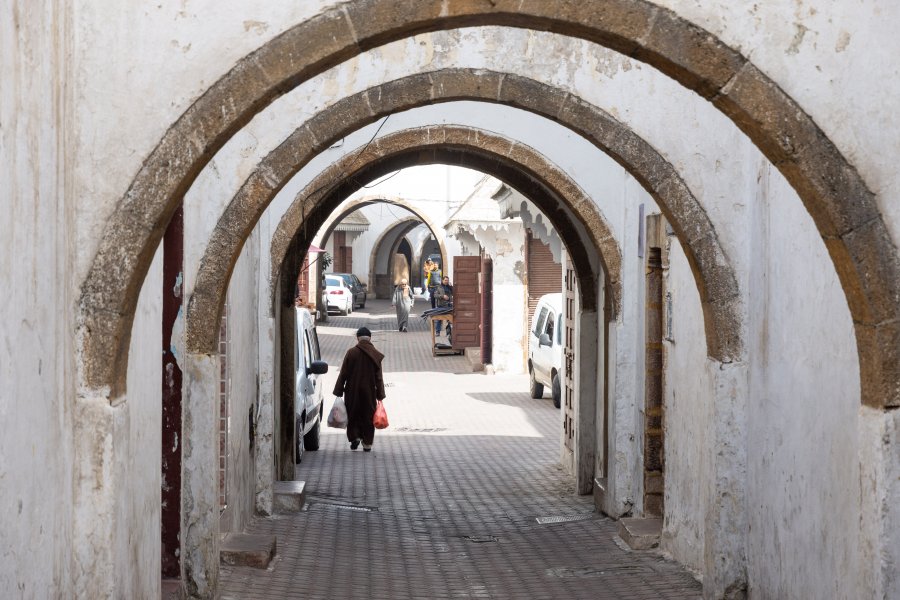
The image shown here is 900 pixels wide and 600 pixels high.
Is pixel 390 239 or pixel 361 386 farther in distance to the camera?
pixel 390 239

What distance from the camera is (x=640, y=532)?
9.53 m

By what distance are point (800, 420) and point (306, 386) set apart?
838 cm

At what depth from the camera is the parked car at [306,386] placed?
13.4 meters

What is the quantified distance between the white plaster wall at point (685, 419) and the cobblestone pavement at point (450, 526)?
25 cm

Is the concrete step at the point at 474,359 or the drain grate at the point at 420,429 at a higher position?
the concrete step at the point at 474,359

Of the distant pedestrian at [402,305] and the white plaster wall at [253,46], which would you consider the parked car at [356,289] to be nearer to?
the distant pedestrian at [402,305]

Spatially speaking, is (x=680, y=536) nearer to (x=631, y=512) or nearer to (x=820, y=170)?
(x=631, y=512)

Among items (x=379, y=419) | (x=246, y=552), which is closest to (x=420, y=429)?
(x=379, y=419)

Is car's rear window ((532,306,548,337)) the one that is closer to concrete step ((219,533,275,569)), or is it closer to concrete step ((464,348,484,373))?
concrete step ((464,348,484,373))

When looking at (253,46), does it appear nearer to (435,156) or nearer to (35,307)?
(35,307)

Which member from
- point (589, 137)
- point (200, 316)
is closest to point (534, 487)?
point (589, 137)

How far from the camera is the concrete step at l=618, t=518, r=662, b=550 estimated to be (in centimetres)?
941

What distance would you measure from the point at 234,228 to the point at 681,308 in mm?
3059

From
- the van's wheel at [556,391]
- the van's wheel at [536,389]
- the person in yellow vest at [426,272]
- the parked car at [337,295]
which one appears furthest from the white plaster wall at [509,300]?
the person in yellow vest at [426,272]
